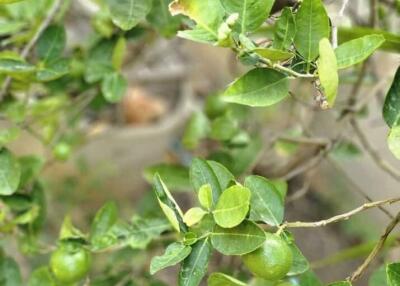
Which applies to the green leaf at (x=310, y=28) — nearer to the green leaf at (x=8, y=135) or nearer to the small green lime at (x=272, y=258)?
the small green lime at (x=272, y=258)

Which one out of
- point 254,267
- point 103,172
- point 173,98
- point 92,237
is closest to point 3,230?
point 92,237

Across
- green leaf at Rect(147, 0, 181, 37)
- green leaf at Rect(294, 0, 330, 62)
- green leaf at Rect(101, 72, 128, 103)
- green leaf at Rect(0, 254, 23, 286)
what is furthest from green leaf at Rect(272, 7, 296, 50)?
green leaf at Rect(0, 254, 23, 286)

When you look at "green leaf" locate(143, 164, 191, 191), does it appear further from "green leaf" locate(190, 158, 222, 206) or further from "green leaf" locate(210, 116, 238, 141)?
"green leaf" locate(190, 158, 222, 206)

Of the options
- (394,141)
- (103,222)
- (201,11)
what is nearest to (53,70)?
(103,222)

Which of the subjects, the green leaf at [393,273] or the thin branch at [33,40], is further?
the thin branch at [33,40]

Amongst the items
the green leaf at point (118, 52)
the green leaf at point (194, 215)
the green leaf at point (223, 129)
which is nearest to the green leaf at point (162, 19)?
the green leaf at point (118, 52)

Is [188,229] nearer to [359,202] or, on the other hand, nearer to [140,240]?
[140,240]

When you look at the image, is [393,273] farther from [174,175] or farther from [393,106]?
[174,175]
